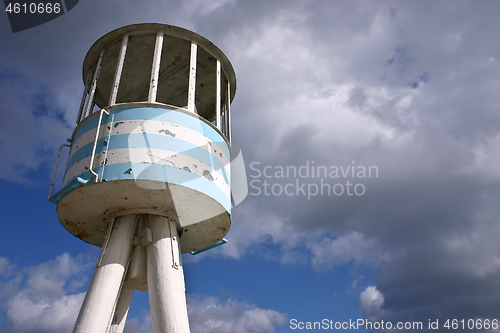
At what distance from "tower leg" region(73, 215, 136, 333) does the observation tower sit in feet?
0.07

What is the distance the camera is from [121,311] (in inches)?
378

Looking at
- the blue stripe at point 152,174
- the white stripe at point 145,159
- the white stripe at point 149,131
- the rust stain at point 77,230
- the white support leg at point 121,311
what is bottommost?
the white support leg at point 121,311

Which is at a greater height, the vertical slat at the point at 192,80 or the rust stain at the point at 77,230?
the vertical slat at the point at 192,80

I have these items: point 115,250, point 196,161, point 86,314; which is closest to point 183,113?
point 196,161

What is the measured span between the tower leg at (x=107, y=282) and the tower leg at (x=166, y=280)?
1.88 feet

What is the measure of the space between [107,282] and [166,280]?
1.25 meters

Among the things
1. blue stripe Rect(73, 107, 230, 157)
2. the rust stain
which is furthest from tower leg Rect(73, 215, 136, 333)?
blue stripe Rect(73, 107, 230, 157)

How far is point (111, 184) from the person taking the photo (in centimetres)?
816

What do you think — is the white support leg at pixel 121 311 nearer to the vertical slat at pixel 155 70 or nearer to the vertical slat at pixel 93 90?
the vertical slat at pixel 93 90

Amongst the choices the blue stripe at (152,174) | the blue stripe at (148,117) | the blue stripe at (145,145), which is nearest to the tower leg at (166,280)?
the blue stripe at (152,174)

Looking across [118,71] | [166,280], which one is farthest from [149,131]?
[166,280]

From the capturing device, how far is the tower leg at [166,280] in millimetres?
7754

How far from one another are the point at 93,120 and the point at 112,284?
403 centimetres

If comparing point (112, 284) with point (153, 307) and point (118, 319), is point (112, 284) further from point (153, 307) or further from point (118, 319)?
point (118, 319)
